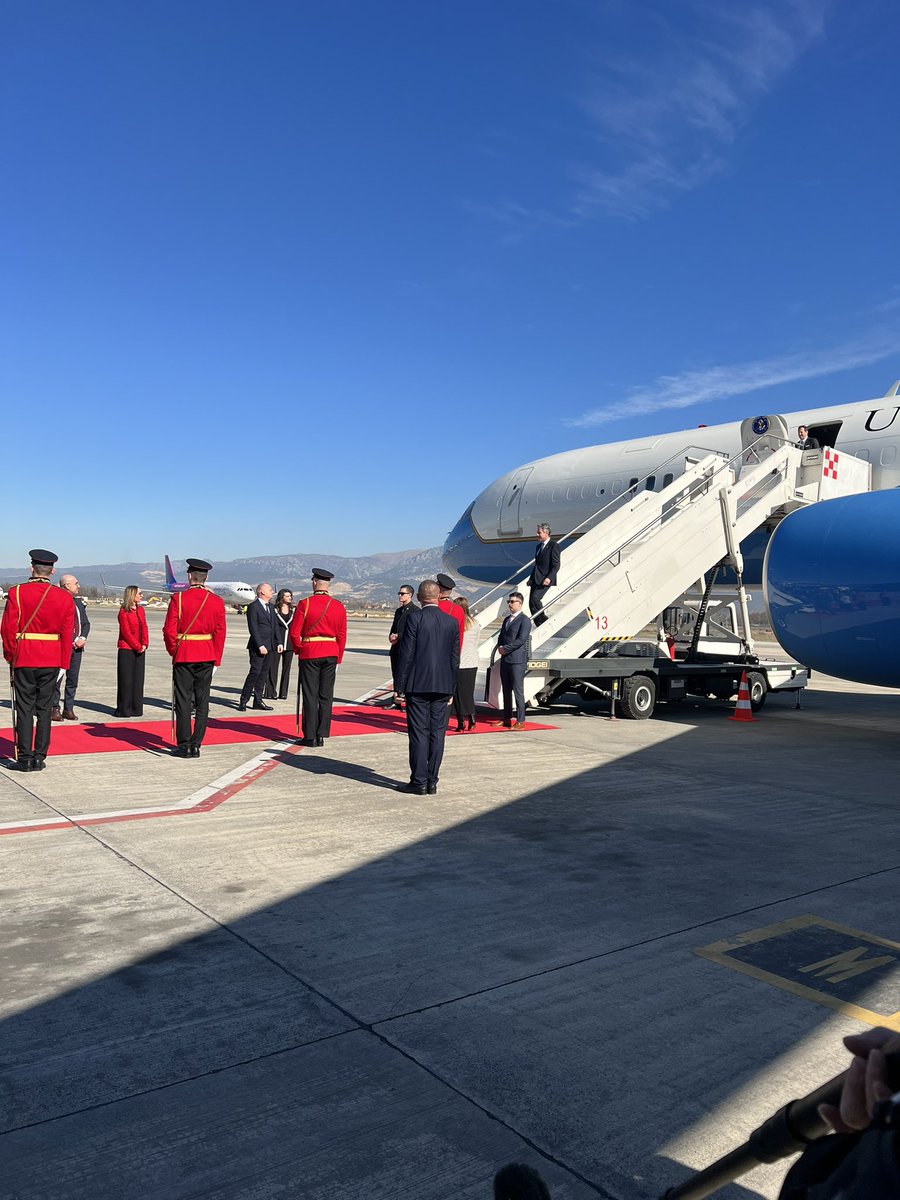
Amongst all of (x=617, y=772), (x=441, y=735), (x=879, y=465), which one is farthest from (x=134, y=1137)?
(x=879, y=465)

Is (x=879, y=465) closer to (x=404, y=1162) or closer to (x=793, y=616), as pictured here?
(x=793, y=616)

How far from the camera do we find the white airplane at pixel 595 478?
15.8 meters

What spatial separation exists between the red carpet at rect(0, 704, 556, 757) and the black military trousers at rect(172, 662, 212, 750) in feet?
2.58

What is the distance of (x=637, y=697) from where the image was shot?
42.4 feet

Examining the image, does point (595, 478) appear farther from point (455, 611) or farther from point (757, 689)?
point (455, 611)

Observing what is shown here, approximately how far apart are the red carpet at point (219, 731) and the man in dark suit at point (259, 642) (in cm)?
52

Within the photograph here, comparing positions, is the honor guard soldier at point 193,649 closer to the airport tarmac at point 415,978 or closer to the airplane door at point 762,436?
the airport tarmac at point 415,978

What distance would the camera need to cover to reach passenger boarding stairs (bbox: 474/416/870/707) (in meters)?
12.9

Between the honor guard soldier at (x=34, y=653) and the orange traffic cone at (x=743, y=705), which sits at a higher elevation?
the honor guard soldier at (x=34, y=653)

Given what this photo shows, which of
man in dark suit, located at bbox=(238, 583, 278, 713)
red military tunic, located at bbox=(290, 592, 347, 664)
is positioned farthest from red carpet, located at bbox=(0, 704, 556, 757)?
red military tunic, located at bbox=(290, 592, 347, 664)

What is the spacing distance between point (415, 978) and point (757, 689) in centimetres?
1155

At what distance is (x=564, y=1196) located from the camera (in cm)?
252

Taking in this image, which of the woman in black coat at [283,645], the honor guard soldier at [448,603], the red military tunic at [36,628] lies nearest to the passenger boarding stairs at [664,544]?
the honor guard soldier at [448,603]

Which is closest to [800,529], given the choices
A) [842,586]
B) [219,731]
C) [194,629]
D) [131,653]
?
[842,586]
